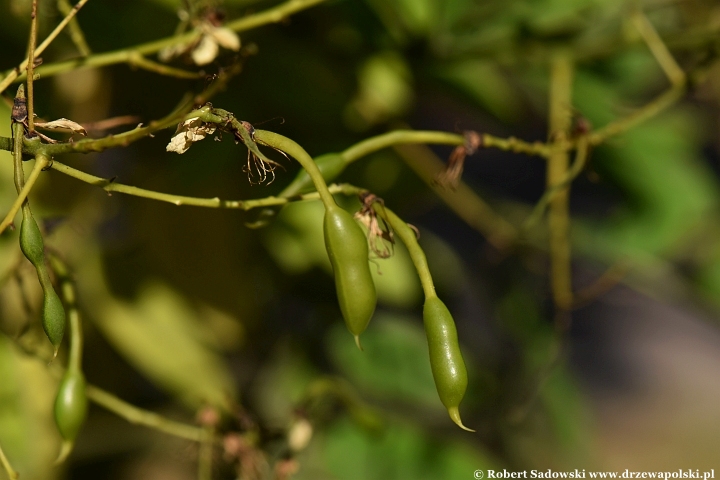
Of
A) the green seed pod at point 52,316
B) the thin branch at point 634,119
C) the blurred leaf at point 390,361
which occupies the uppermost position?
the thin branch at point 634,119

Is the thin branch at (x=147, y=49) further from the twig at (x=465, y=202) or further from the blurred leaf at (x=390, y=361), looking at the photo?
the blurred leaf at (x=390, y=361)

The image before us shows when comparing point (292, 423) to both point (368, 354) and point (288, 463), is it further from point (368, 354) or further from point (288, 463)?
point (368, 354)

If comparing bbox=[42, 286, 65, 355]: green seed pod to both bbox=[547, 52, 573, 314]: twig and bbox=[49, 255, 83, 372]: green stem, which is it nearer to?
bbox=[49, 255, 83, 372]: green stem

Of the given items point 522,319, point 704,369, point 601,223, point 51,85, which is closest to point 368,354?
point 522,319

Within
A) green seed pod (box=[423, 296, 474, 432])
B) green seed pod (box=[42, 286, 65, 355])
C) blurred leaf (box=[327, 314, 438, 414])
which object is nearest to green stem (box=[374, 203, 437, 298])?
green seed pod (box=[423, 296, 474, 432])

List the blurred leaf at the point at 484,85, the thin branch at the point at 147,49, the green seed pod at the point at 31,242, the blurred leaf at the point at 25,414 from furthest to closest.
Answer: the blurred leaf at the point at 484,85
the blurred leaf at the point at 25,414
the thin branch at the point at 147,49
the green seed pod at the point at 31,242

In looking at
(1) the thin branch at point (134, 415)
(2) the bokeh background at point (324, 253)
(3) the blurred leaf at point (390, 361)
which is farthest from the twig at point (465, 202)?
(1) the thin branch at point (134, 415)
